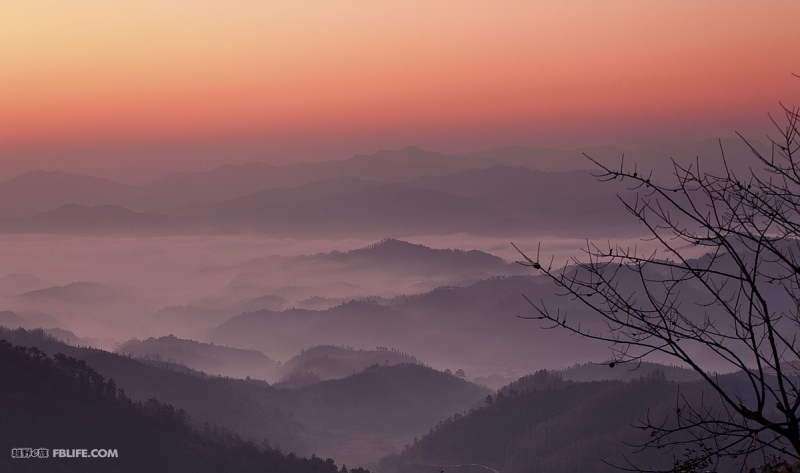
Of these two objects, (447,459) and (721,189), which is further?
(447,459)

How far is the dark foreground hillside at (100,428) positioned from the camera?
107750 mm

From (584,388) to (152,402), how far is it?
88.7 metres

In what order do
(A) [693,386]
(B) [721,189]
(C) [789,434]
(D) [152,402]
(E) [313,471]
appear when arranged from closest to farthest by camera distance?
(C) [789,434]
(B) [721,189]
(E) [313,471]
(D) [152,402]
(A) [693,386]

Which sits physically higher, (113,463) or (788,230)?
(788,230)

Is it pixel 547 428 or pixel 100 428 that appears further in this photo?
pixel 547 428

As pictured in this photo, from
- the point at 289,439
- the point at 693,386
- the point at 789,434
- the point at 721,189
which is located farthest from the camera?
the point at 289,439

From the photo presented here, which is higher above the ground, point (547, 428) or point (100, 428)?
point (100, 428)

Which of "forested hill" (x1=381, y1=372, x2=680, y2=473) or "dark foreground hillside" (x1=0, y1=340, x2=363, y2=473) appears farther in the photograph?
"forested hill" (x1=381, y1=372, x2=680, y2=473)

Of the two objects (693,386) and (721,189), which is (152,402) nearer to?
(693,386)

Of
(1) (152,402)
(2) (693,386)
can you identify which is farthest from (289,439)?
(2) (693,386)

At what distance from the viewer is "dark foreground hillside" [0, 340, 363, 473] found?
108m

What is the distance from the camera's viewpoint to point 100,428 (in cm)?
11619

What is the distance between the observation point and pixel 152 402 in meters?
Answer: 130

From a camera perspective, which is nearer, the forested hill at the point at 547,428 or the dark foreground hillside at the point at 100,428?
the dark foreground hillside at the point at 100,428
